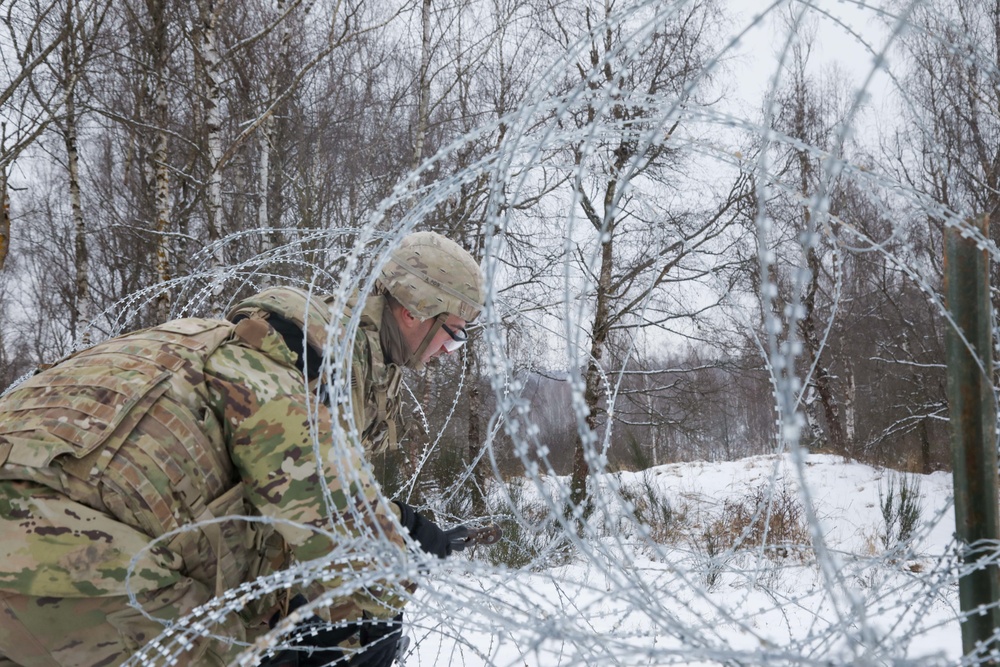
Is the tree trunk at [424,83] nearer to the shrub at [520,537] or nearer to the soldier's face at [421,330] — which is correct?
the shrub at [520,537]

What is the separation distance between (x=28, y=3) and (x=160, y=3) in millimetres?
1633

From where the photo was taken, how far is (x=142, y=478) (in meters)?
1.47

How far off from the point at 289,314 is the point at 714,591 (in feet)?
13.9

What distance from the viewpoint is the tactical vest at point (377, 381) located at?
212 cm

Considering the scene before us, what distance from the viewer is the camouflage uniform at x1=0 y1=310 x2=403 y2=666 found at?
4.69 feet

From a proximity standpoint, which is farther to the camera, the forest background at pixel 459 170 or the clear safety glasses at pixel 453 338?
the forest background at pixel 459 170

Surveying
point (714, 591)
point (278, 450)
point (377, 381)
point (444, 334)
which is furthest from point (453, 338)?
point (714, 591)

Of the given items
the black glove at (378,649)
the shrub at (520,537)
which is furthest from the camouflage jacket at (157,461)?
the shrub at (520,537)

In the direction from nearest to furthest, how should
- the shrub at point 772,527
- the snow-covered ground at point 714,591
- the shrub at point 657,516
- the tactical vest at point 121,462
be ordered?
the snow-covered ground at point 714,591 < the tactical vest at point 121,462 < the shrub at point 772,527 < the shrub at point 657,516

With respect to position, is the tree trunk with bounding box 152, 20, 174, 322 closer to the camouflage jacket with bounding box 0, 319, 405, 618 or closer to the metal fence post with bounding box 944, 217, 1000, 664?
the camouflage jacket with bounding box 0, 319, 405, 618

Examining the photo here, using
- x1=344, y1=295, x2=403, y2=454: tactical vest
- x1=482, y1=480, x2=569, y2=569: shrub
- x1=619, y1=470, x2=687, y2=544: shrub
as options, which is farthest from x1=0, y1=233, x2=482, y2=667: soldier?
x1=619, y1=470, x2=687, y2=544: shrub

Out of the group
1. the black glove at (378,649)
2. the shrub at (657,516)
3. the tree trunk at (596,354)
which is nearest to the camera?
the black glove at (378,649)

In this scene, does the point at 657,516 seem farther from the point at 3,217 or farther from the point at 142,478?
the point at 142,478

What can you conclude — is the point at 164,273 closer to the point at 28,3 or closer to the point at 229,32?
the point at 28,3
